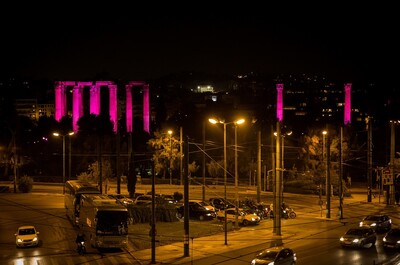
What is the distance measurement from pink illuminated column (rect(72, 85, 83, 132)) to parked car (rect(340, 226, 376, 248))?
78.6 metres

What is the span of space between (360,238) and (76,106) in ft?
278

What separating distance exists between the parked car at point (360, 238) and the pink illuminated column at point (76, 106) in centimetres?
7860

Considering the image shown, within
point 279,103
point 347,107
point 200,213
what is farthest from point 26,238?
point 347,107

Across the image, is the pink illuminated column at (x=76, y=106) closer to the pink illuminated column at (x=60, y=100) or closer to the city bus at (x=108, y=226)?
the pink illuminated column at (x=60, y=100)

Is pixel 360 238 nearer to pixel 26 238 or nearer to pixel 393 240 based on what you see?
pixel 393 240

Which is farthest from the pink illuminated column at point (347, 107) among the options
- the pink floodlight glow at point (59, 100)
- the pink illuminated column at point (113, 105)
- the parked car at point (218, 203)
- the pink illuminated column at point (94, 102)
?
the parked car at point (218, 203)

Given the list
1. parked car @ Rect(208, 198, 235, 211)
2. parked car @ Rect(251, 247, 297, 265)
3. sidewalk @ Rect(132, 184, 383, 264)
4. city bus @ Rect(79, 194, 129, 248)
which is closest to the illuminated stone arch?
parked car @ Rect(208, 198, 235, 211)

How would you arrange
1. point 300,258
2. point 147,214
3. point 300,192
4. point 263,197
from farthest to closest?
point 300,192
point 263,197
point 147,214
point 300,258

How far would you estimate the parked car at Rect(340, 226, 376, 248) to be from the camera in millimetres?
31156

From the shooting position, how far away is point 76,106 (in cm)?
10900

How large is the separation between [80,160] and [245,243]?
54.6m

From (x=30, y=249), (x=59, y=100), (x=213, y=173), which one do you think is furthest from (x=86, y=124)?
(x=30, y=249)

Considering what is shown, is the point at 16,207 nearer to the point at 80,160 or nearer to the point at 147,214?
the point at 147,214

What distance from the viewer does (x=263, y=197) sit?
60.2 metres
